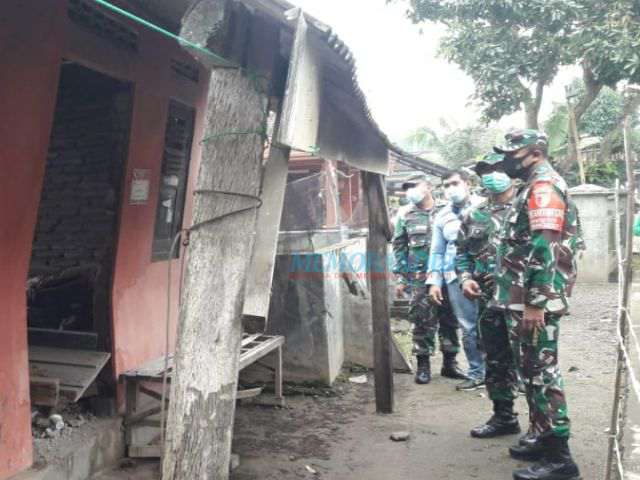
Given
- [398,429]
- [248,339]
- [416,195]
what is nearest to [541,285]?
[398,429]

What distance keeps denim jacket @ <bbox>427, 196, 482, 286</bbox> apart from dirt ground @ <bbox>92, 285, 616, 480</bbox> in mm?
1066

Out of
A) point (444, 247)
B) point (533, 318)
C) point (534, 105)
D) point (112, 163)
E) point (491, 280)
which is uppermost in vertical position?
point (534, 105)

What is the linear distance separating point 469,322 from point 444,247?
75 cm

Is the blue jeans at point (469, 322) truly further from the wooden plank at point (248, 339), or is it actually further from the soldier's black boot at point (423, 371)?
the wooden plank at point (248, 339)

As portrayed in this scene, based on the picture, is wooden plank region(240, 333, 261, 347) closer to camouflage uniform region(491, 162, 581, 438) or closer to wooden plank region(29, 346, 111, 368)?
wooden plank region(29, 346, 111, 368)

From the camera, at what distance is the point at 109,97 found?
409cm

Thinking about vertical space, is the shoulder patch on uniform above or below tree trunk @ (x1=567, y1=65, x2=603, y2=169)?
below

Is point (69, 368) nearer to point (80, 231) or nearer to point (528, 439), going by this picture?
point (80, 231)

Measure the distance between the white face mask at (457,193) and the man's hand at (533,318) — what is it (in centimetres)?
235

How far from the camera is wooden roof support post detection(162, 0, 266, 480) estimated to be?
82.3 inches

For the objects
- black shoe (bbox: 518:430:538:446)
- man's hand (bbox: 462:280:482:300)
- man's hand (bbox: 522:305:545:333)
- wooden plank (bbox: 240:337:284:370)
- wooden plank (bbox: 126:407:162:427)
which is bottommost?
wooden plank (bbox: 126:407:162:427)

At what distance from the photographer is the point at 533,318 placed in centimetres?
335

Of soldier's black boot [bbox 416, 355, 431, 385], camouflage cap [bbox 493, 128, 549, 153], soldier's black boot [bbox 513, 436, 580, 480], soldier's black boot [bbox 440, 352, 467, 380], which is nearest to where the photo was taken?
soldier's black boot [bbox 513, 436, 580, 480]

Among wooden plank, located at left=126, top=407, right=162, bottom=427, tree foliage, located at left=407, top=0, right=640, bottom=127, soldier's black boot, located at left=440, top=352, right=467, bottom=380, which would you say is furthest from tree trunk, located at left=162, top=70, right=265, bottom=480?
tree foliage, located at left=407, top=0, right=640, bottom=127
